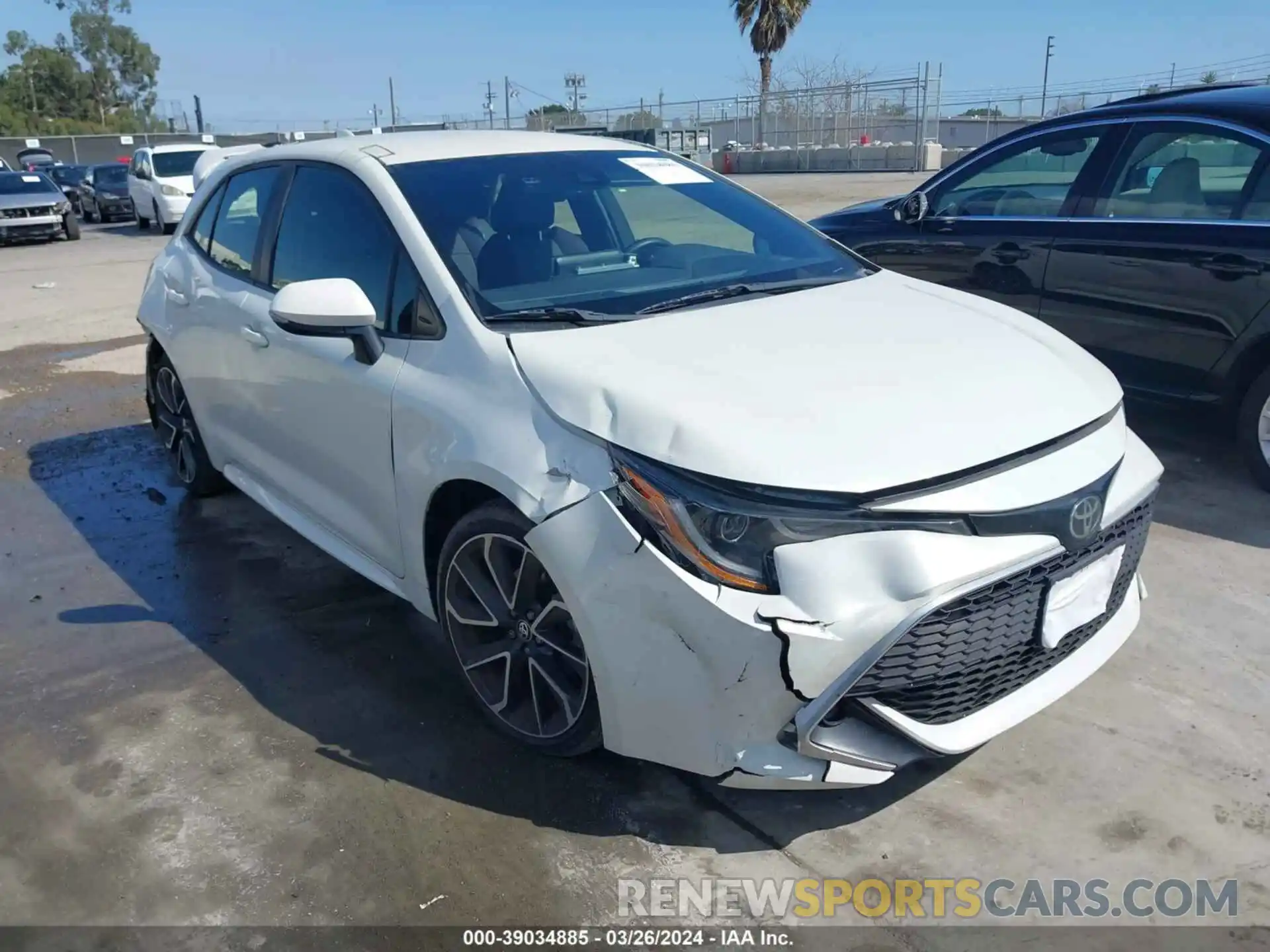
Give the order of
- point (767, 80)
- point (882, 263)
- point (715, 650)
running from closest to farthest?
point (715, 650) < point (882, 263) < point (767, 80)

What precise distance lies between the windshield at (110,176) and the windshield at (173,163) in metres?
5.46

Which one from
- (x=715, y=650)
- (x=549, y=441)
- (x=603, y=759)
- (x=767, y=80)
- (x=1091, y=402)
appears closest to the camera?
(x=715, y=650)

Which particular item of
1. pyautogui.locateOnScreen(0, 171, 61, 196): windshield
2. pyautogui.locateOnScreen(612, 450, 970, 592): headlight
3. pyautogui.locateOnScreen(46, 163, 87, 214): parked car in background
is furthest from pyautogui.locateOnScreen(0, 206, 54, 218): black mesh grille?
pyautogui.locateOnScreen(612, 450, 970, 592): headlight

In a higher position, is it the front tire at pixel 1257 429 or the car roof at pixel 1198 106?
the car roof at pixel 1198 106

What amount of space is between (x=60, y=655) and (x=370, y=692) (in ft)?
4.25

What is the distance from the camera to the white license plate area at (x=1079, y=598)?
2643 millimetres

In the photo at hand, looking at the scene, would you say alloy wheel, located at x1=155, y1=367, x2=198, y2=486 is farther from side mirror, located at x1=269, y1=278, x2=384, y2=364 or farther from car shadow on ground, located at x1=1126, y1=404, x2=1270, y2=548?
car shadow on ground, located at x1=1126, y1=404, x2=1270, y2=548

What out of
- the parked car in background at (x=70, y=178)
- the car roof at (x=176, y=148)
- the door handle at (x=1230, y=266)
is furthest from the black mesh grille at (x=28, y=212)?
the door handle at (x=1230, y=266)

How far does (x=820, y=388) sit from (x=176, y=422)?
157 inches

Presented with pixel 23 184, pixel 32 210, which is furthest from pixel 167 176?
pixel 23 184

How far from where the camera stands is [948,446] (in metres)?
2.54

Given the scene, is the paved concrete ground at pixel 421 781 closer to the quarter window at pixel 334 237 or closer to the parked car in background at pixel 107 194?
the quarter window at pixel 334 237

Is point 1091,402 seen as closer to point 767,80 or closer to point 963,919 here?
point 963,919

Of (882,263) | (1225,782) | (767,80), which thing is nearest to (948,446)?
(1225,782)
